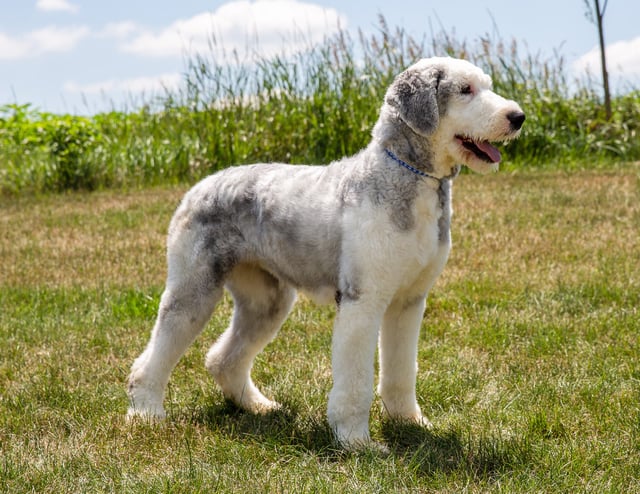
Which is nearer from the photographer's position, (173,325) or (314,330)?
(173,325)

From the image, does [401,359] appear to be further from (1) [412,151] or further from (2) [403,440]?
(1) [412,151]

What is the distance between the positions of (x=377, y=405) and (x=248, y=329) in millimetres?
823

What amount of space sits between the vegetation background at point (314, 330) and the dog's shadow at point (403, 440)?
0.04ft

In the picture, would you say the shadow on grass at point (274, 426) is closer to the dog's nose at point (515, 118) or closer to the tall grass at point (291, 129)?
the dog's nose at point (515, 118)

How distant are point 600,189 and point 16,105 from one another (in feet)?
36.6

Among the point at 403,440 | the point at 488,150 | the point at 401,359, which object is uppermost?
the point at 488,150

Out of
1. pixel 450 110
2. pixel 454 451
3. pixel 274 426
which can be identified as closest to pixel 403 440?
pixel 454 451

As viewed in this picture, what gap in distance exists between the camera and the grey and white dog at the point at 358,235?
388cm

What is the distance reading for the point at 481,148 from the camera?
3883 millimetres

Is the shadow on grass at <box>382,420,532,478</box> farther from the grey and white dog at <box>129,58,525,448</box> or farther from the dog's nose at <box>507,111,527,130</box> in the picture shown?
the dog's nose at <box>507,111,527,130</box>

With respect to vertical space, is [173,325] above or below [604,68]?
below

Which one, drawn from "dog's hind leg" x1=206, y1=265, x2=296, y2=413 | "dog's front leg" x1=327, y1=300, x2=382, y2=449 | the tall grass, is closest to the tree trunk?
the tall grass

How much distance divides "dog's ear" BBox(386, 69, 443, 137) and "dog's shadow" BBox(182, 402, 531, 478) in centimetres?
146

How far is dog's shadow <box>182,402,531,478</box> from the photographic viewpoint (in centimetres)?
380
